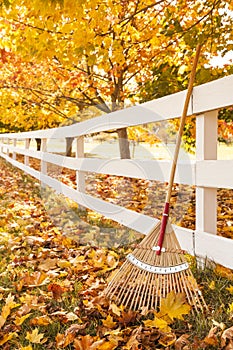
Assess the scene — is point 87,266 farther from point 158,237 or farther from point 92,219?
point 92,219

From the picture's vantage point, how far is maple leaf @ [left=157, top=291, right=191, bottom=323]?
7.51 ft

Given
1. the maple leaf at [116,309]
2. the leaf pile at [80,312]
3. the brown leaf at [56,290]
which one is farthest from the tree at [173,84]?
the maple leaf at [116,309]

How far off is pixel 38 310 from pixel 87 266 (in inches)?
30.3

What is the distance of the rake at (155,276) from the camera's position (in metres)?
2.43

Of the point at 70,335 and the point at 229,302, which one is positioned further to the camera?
the point at 229,302

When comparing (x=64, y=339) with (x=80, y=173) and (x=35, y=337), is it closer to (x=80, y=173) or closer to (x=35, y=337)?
(x=35, y=337)

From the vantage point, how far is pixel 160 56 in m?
7.10

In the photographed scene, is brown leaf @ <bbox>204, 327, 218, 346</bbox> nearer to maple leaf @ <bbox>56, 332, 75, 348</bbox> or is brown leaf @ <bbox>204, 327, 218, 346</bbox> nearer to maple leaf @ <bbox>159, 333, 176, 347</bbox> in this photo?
maple leaf @ <bbox>159, 333, 176, 347</bbox>

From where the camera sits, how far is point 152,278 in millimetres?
2463

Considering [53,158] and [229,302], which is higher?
[53,158]

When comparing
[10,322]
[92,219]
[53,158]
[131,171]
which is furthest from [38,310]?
[53,158]

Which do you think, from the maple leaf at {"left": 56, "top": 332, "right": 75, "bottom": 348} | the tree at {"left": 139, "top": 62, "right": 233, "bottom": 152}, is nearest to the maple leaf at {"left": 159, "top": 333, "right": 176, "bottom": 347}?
the maple leaf at {"left": 56, "top": 332, "right": 75, "bottom": 348}

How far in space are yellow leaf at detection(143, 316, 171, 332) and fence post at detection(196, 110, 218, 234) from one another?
0.83 m

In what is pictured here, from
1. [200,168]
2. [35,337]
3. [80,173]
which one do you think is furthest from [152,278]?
[80,173]
